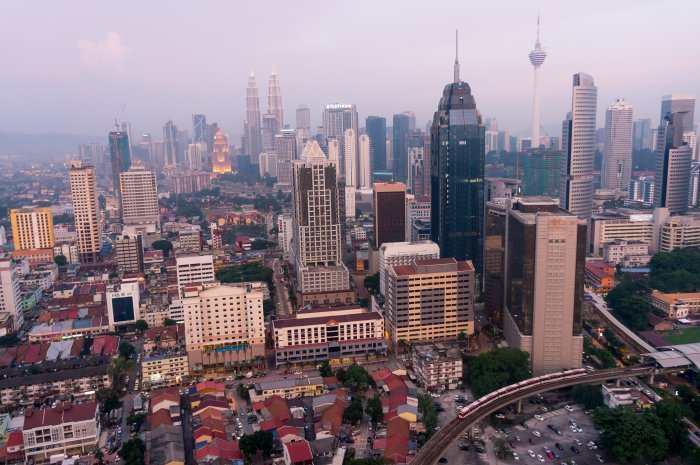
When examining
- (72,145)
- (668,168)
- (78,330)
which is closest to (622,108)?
(668,168)

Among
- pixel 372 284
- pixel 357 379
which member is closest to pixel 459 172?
pixel 372 284

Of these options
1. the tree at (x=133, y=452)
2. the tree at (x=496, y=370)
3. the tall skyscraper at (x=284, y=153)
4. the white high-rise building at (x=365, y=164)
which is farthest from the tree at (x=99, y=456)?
the tall skyscraper at (x=284, y=153)

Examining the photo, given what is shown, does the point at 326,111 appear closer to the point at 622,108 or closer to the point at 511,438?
the point at 622,108

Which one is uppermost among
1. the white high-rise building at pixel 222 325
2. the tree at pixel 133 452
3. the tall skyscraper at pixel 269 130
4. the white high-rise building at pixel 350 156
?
the tall skyscraper at pixel 269 130

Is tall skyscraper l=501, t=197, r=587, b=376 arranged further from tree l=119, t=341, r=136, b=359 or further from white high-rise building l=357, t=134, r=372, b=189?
white high-rise building l=357, t=134, r=372, b=189

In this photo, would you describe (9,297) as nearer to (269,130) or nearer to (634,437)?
(634,437)

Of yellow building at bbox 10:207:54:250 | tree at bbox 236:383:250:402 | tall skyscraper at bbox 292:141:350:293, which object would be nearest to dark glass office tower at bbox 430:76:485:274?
tall skyscraper at bbox 292:141:350:293

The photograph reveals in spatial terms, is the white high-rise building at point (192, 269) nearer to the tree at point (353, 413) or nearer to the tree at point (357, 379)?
the tree at point (357, 379)
